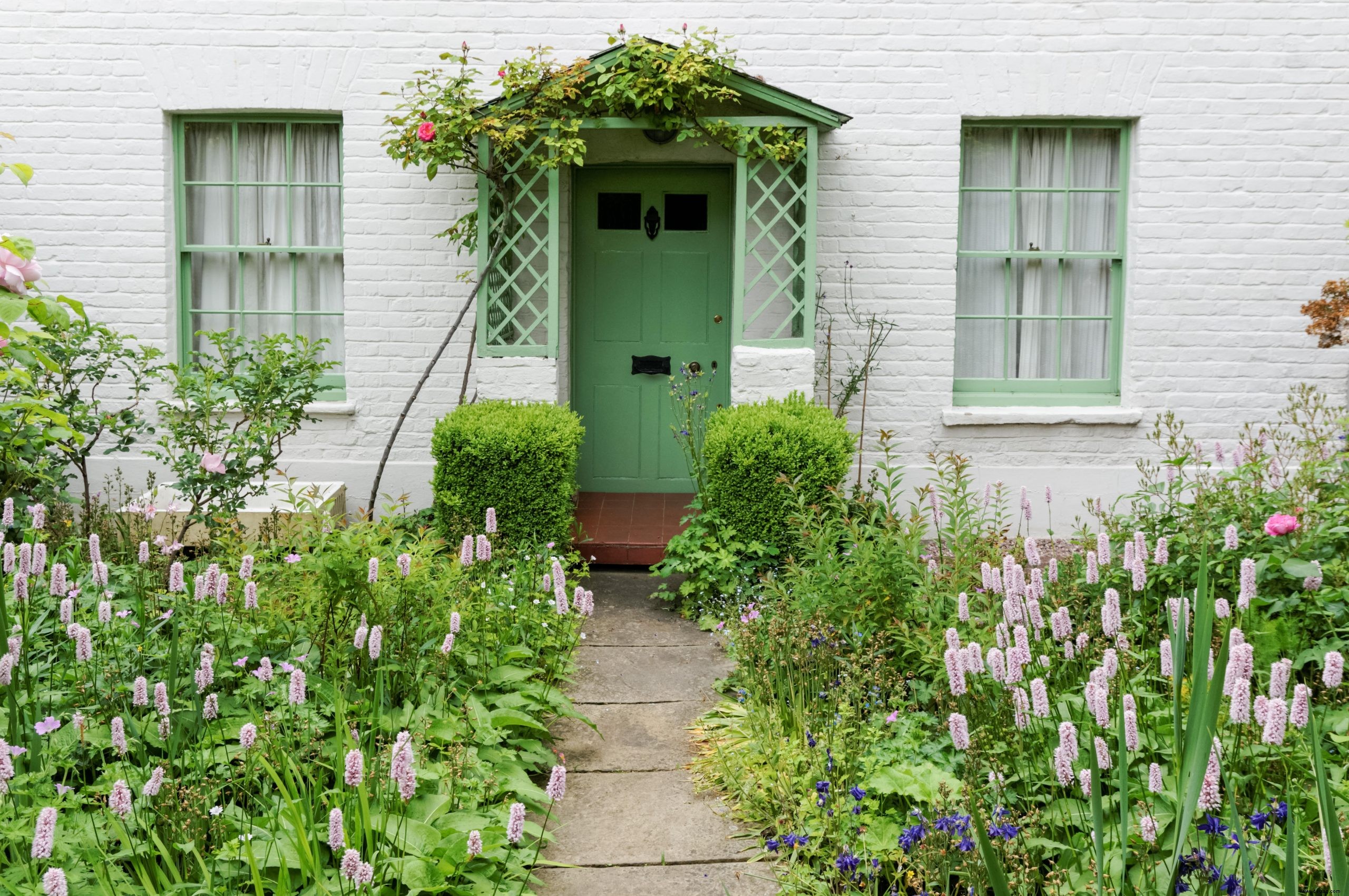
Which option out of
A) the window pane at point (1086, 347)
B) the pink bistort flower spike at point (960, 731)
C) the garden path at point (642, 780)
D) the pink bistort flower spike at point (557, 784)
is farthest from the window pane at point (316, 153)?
the pink bistort flower spike at point (960, 731)

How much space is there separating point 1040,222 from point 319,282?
4.75 meters

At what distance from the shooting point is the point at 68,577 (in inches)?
175

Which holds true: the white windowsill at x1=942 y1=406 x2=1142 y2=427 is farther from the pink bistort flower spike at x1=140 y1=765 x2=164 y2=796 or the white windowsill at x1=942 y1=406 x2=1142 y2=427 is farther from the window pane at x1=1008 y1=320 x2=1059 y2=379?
the pink bistort flower spike at x1=140 y1=765 x2=164 y2=796

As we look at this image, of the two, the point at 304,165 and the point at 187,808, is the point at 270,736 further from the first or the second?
the point at 304,165

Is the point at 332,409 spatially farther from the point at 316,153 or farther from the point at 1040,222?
the point at 1040,222

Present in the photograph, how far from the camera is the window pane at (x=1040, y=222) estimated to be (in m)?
7.58

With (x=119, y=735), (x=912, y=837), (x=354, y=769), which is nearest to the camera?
(x=354, y=769)

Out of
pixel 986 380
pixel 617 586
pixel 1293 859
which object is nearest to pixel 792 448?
pixel 617 586

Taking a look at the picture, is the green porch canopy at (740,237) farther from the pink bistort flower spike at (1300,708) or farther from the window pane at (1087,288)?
the pink bistort flower spike at (1300,708)

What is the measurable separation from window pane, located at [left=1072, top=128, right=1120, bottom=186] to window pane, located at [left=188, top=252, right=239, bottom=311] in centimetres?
553

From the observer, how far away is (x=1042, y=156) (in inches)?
297

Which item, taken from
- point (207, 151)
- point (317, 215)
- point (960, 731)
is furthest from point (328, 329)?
point (960, 731)

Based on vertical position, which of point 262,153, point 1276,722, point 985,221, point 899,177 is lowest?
point 1276,722

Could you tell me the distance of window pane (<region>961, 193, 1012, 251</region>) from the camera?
298 inches
